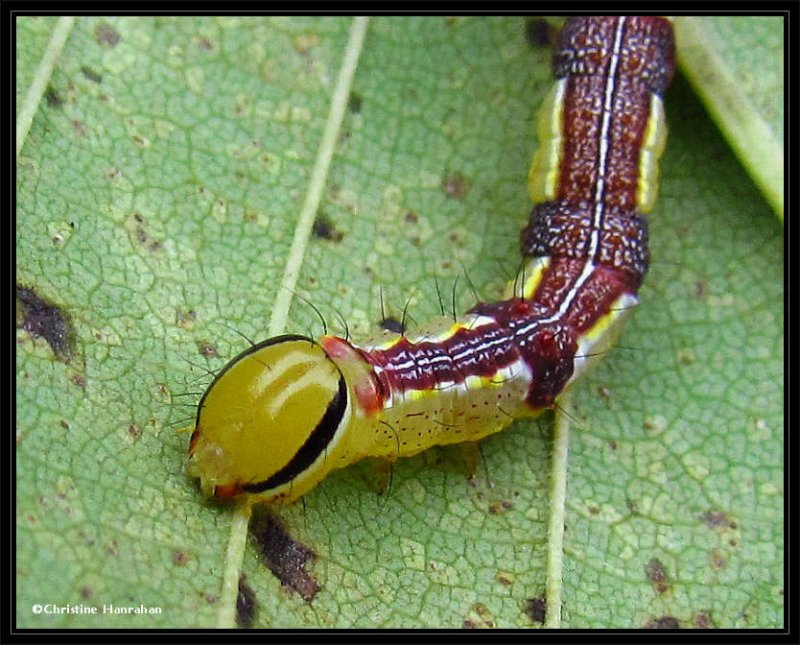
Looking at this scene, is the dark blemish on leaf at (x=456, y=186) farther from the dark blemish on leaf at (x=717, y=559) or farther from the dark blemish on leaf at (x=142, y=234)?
the dark blemish on leaf at (x=717, y=559)

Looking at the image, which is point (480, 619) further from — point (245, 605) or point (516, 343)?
point (516, 343)

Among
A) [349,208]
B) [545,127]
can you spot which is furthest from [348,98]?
[545,127]

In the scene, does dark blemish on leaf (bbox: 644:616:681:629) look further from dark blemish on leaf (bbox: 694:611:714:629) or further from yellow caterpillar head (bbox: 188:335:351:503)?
yellow caterpillar head (bbox: 188:335:351:503)

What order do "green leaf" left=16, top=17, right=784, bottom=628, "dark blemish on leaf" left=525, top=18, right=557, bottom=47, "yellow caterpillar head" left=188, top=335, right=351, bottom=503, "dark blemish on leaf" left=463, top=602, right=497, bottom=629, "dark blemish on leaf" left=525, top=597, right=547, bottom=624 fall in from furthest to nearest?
"dark blemish on leaf" left=525, top=18, right=557, bottom=47 → "dark blemish on leaf" left=525, top=597, right=547, bottom=624 → "dark blemish on leaf" left=463, top=602, right=497, bottom=629 → "green leaf" left=16, top=17, right=784, bottom=628 → "yellow caterpillar head" left=188, top=335, right=351, bottom=503

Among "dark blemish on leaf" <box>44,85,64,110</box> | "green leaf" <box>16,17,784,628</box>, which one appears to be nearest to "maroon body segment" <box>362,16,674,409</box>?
"green leaf" <box>16,17,784,628</box>

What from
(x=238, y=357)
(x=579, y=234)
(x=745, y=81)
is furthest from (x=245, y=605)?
(x=745, y=81)

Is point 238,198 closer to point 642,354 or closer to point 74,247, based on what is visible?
point 74,247
